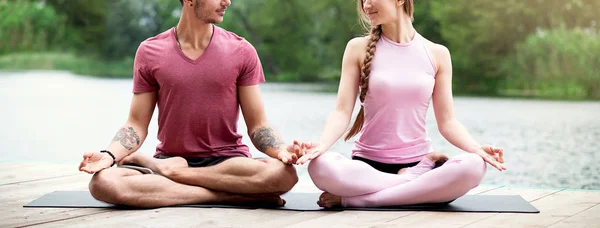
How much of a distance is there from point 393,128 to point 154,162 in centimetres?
70

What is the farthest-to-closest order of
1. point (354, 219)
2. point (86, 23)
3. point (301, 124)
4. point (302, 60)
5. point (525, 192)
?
point (302, 60) → point (86, 23) → point (301, 124) → point (525, 192) → point (354, 219)

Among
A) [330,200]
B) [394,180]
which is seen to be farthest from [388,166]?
[330,200]

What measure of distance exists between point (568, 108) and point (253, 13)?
6733 millimetres

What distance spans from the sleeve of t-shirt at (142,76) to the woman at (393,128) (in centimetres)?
53

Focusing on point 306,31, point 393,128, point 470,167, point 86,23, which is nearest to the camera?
point 470,167

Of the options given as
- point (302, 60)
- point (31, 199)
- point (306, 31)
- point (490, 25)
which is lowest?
point (302, 60)

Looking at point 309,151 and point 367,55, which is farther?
point 367,55

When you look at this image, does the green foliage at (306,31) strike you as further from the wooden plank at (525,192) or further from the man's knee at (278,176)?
the man's knee at (278,176)

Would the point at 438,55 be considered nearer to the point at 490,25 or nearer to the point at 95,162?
the point at 95,162

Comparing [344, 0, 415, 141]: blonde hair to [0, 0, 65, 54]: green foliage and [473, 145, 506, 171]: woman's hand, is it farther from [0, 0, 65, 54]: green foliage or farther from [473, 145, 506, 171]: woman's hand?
[0, 0, 65, 54]: green foliage

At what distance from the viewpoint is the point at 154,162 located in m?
2.54

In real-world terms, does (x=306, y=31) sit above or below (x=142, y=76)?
below

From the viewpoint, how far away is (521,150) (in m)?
6.75

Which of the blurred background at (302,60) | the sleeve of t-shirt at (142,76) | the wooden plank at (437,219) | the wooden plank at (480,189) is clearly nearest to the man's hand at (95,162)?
the sleeve of t-shirt at (142,76)
